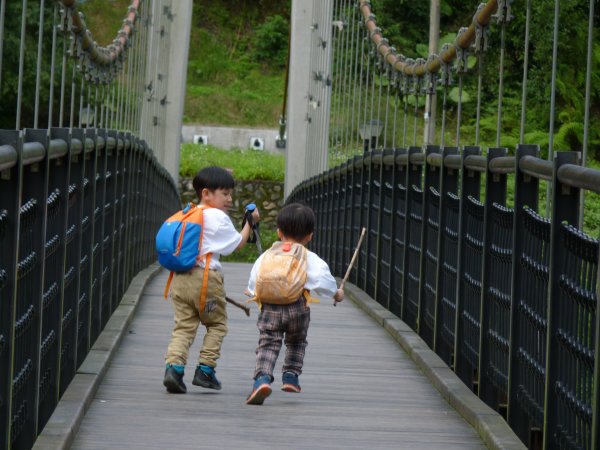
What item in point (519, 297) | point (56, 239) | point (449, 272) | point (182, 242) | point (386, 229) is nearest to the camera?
point (519, 297)

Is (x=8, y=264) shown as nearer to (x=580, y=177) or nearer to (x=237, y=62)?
(x=580, y=177)

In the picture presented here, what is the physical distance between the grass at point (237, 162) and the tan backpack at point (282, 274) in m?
30.2

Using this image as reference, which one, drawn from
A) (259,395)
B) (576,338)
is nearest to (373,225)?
(259,395)

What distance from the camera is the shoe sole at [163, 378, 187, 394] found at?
21.5 ft

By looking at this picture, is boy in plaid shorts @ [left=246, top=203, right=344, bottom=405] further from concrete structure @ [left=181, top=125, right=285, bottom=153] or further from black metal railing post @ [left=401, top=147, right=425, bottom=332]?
concrete structure @ [left=181, top=125, right=285, bottom=153]

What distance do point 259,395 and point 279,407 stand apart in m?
0.10

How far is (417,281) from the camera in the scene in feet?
29.3

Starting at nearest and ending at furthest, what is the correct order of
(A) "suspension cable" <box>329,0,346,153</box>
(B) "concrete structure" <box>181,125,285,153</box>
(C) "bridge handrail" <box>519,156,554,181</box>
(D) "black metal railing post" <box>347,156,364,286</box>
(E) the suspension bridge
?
(E) the suspension bridge
(C) "bridge handrail" <box>519,156,554,181</box>
(D) "black metal railing post" <box>347,156,364,286</box>
(A) "suspension cable" <box>329,0,346,153</box>
(B) "concrete structure" <box>181,125,285,153</box>

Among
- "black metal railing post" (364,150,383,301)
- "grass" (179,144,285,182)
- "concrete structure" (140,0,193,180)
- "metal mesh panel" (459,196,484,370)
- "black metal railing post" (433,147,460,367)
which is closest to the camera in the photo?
"metal mesh panel" (459,196,484,370)

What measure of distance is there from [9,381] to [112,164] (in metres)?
4.68

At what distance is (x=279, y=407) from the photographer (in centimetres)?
645

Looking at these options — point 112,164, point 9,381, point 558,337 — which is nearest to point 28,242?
point 9,381

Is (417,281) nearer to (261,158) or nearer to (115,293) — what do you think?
(115,293)

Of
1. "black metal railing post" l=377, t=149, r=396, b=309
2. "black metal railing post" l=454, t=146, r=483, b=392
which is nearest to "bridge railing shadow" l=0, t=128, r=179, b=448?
"black metal railing post" l=454, t=146, r=483, b=392
